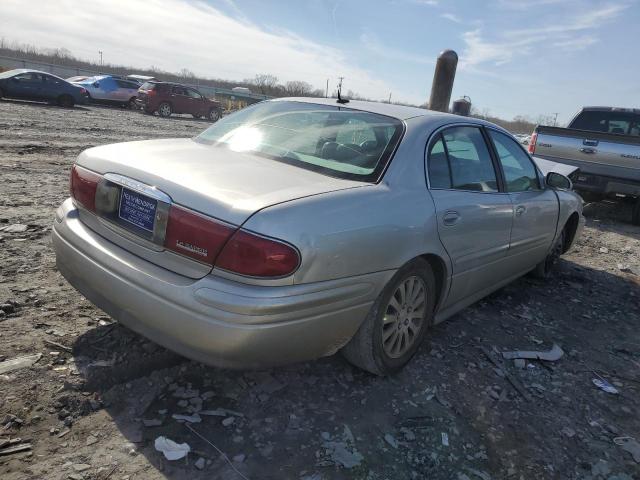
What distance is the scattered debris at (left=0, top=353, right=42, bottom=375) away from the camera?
8.43 feet

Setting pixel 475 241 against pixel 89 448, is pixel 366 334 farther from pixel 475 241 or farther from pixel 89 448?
pixel 89 448

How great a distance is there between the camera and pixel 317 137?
3.08m

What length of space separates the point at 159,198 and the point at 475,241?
6.82 ft

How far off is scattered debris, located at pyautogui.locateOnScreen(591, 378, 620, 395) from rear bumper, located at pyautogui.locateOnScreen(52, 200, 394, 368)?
176cm

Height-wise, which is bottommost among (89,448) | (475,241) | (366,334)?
(89,448)

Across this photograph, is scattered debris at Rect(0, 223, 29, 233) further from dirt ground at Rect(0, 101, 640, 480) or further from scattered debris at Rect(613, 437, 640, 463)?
scattered debris at Rect(613, 437, 640, 463)

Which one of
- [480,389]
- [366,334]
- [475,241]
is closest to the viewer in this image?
[366,334]

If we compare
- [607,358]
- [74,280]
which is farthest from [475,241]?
[74,280]

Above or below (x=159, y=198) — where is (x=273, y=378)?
below

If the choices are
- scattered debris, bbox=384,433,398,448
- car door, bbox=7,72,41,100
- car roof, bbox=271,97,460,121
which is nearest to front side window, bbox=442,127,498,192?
car roof, bbox=271,97,460,121

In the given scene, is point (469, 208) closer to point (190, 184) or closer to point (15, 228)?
point (190, 184)

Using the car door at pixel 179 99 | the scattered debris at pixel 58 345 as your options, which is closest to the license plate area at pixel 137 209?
the scattered debris at pixel 58 345

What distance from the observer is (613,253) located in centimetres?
654

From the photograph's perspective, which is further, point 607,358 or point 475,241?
point 607,358
